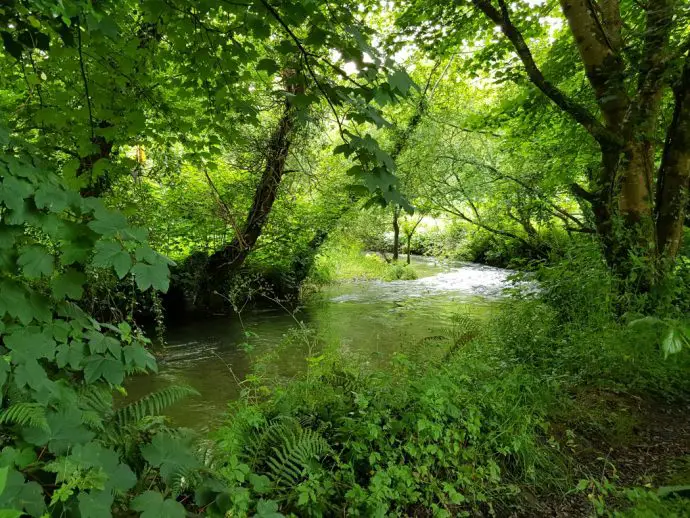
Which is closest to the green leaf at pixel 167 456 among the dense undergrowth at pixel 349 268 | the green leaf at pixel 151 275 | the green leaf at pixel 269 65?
the green leaf at pixel 151 275

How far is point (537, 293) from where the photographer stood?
19.4 ft

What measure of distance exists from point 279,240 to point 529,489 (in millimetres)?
8797

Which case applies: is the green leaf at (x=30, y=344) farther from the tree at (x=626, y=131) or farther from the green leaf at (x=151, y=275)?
the tree at (x=626, y=131)

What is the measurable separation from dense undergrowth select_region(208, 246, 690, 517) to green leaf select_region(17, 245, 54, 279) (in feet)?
4.68

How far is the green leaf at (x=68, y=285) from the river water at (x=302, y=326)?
7.59 feet

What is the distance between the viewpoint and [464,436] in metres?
3.07

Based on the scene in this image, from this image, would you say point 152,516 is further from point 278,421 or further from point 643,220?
point 643,220

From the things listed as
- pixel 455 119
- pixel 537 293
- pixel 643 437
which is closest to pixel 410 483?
pixel 643 437

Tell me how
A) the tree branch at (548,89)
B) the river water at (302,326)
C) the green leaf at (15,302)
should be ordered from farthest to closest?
the river water at (302,326), the tree branch at (548,89), the green leaf at (15,302)

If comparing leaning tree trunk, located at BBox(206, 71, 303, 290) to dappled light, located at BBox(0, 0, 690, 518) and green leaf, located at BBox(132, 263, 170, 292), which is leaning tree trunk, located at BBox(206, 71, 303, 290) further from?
green leaf, located at BBox(132, 263, 170, 292)

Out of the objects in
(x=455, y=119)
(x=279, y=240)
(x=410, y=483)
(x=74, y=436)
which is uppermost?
(x=455, y=119)

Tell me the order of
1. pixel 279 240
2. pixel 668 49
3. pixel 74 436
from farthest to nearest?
pixel 279 240 → pixel 668 49 → pixel 74 436

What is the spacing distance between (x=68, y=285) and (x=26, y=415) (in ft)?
1.89

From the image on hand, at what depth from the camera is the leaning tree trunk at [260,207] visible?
8883 millimetres
